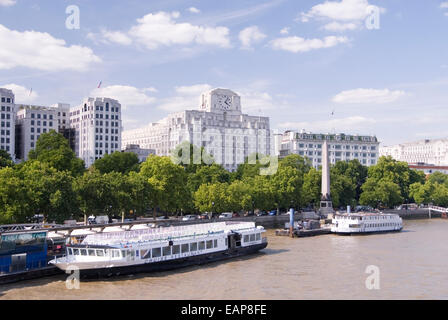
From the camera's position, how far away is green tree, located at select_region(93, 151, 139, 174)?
101 meters

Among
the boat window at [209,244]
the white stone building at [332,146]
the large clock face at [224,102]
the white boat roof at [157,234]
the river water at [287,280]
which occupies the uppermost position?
the large clock face at [224,102]

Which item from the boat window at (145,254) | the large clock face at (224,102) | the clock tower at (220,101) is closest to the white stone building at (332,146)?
the clock tower at (220,101)

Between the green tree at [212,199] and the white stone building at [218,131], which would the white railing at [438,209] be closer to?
the white stone building at [218,131]

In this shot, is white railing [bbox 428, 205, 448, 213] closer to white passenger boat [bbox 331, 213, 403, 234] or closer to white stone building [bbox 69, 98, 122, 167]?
white passenger boat [bbox 331, 213, 403, 234]

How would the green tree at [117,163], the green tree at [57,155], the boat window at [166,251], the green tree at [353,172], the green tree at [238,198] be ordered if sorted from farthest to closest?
the green tree at [353,172], the green tree at [117,163], the green tree at [57,155], the green tree at [238,198], the boat window at [166,251]

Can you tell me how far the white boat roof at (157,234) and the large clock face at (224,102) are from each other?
10378cm

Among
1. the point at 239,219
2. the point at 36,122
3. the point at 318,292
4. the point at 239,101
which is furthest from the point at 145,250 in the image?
the point at 239,101

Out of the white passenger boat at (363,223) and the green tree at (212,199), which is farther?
the green tree at (212,199)

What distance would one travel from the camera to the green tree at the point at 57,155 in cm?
8362

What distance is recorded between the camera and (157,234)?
43312 millimetres

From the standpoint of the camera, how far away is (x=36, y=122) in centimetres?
12719
